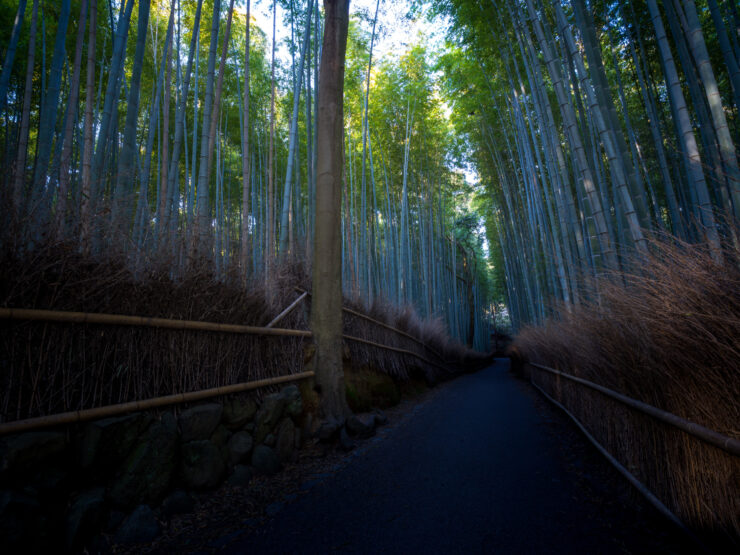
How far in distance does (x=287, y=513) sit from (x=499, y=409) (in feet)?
10.3

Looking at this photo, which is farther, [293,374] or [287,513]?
[293,374]

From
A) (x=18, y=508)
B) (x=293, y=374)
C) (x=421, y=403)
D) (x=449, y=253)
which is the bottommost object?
(x=421, y=403)

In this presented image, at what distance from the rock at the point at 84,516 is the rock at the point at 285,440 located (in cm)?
106

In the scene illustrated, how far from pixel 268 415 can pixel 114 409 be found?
0.95 meters

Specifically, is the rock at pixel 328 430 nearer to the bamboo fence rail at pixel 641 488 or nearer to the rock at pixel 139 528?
A: the rock at pixel 139 528

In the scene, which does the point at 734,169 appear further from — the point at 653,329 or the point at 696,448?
the point at 696,448

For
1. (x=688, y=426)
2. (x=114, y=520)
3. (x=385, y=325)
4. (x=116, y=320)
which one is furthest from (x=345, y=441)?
(x=385, y=325)

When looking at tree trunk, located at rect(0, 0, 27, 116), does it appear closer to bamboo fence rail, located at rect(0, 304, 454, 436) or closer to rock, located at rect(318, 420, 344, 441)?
bamboo fence rail, located at rect(0, 304, 454, 436)

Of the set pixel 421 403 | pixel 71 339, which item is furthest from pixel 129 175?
pixel 421 403

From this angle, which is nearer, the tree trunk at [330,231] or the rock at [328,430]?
the rock at [328,430]

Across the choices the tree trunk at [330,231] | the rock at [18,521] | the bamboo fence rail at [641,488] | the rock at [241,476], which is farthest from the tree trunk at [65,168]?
the bamboo fence rail at [641,488]

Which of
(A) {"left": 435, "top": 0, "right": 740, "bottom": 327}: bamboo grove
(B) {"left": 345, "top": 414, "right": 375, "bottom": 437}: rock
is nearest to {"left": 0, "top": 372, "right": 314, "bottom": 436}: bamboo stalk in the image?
(B) {"left": 345, "top": 414, "right": 375, "bottom": 437}: rock

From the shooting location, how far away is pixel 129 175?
8.47 feet

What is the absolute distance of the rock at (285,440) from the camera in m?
2.25
